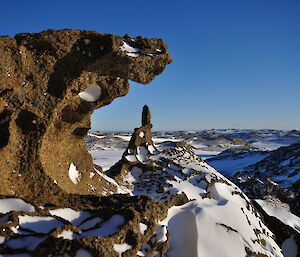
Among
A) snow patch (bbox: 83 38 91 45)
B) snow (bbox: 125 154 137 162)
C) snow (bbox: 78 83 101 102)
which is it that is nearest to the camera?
snow patch (bbox: 83 38 91 45)

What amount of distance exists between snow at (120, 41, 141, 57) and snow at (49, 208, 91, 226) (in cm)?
232

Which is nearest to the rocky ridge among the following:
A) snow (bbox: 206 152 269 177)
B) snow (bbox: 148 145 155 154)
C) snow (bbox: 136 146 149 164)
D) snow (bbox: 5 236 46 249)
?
snow (bbox: 5 236 46 249)

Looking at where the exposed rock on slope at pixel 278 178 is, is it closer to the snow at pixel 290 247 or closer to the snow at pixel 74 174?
the snow at pixel 290 247

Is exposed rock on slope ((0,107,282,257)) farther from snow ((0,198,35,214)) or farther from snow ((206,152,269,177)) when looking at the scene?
snow ((206,152,269,177))

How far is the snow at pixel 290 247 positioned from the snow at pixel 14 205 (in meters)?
4.50

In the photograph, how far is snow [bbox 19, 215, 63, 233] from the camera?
1.89 meters

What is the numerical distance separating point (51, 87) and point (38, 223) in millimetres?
1923

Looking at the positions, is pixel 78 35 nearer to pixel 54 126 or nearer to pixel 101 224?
pixel 54 126

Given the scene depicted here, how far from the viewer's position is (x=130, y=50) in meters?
3.41

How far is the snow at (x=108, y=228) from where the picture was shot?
1.86m

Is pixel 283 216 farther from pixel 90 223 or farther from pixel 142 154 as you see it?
pixel 90 223

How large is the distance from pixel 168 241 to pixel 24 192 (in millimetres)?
2007

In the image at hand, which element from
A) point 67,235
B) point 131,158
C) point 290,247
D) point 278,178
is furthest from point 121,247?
point 278,178

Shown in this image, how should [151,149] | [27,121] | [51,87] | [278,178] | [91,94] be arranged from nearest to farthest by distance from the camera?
[27,121]
[51,87]
[91,94]
[151,149]
[278,178]
